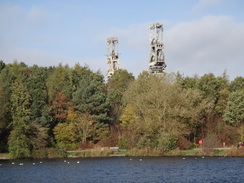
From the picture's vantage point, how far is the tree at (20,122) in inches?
2361

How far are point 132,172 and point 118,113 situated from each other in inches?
1464

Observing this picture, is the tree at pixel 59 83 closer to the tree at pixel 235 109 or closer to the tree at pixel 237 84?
the tree at pixel 235 109

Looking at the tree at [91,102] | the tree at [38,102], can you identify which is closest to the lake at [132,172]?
the tree at [38,102]

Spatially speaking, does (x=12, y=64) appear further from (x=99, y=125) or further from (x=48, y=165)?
(x=48, y=165)

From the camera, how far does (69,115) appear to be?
232 ft

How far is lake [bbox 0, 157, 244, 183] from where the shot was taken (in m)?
36.2

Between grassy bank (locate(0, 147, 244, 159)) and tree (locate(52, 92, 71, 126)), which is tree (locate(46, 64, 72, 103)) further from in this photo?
grassy bank (locate(0, 147, 244, 159))

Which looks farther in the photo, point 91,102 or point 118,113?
point 118,113

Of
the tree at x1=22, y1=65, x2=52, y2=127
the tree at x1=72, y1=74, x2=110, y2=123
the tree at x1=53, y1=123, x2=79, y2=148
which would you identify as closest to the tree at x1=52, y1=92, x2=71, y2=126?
the tree at x1=72, y1=74, x2=110, y2=123

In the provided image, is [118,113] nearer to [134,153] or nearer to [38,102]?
[38,102]

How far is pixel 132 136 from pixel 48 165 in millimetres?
17245

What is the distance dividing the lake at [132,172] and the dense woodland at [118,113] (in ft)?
35.6

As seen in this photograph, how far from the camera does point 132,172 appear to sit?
4119 cm

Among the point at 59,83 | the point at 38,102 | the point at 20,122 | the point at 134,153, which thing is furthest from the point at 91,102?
the point at 134,153
